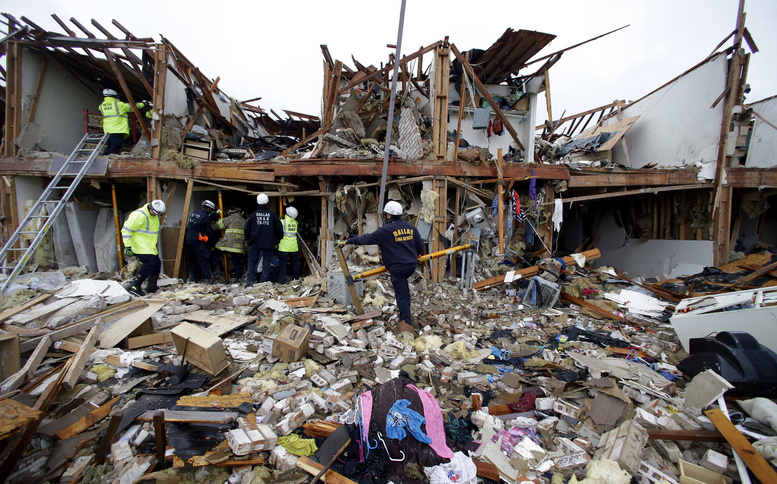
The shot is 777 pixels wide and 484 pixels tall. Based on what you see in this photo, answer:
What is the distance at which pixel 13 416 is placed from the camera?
1.89 metres

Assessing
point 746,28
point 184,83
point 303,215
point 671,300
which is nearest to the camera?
point 671,300

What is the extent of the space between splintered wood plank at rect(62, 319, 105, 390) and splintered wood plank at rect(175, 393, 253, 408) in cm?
107

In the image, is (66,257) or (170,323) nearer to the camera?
(170,323)

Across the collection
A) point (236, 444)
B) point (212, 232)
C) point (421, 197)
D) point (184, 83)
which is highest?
point (184, 83)

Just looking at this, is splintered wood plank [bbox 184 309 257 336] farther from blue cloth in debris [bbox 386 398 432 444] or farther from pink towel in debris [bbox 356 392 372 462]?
blue cloth in debris [bbox 386 398 432 444]

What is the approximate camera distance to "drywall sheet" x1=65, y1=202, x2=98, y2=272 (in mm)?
6926

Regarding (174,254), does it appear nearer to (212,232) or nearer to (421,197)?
(212,232)

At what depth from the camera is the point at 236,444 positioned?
193 centimetres

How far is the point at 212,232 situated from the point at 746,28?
43.5ft

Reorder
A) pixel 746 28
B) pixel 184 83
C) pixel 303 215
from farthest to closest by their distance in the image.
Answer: pixel 303 215 → pixel 184 83 → pixel 746 28

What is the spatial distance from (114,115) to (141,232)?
13.2 ft

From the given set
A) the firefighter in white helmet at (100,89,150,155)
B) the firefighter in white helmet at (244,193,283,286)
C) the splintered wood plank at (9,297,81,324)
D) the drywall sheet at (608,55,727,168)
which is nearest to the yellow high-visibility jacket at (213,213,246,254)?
the firefighter in white helmet at (244,193,283,286)

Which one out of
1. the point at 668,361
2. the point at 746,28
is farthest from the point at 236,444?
the point at 746,28

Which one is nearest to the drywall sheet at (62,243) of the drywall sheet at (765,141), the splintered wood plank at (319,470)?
the splintered wood plank at (319,470)
